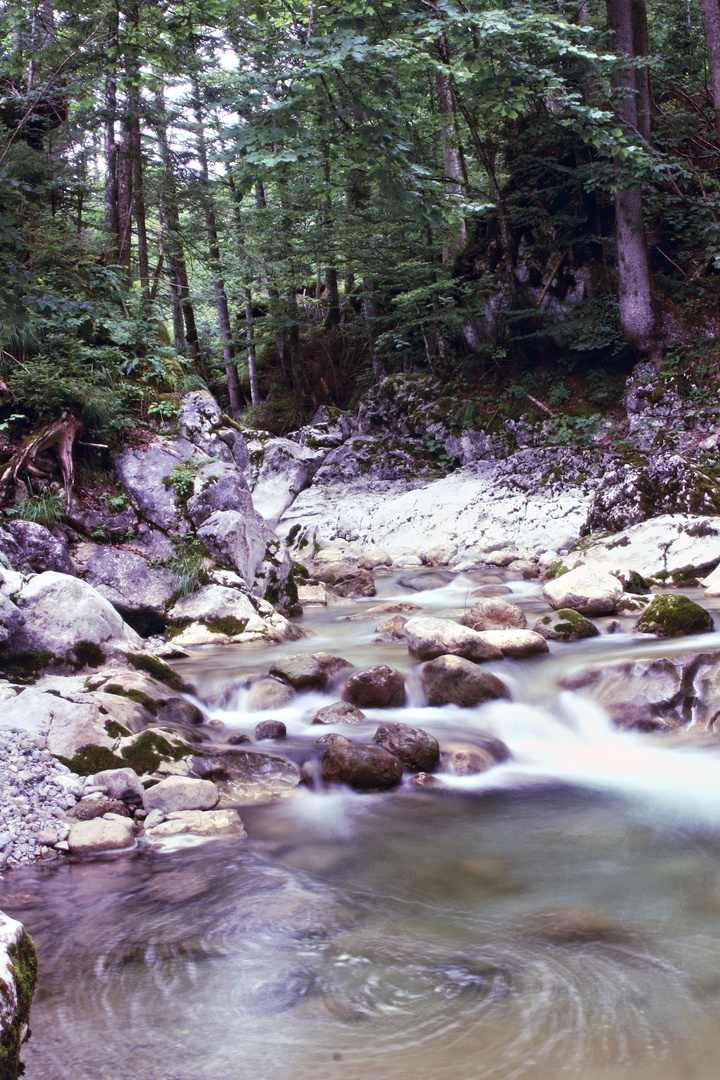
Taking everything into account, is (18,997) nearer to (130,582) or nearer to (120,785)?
(120,785)

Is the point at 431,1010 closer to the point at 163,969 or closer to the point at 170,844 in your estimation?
the point at 163,969

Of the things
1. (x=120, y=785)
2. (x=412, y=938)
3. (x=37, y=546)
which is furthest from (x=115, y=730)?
(x=37, y=546)

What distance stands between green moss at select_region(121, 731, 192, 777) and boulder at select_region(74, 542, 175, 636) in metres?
3.33

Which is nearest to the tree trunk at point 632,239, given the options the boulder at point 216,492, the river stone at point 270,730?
the boulder at point 216,492

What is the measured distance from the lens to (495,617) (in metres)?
8.50

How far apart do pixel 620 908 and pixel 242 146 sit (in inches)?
225

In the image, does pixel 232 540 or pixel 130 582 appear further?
pixel 232 540

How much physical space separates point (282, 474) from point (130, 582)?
9165mm

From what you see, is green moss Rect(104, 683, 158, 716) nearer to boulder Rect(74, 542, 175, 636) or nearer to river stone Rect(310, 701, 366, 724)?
river stone Rect(310, 701, 366, 724)

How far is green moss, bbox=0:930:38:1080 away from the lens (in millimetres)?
1882

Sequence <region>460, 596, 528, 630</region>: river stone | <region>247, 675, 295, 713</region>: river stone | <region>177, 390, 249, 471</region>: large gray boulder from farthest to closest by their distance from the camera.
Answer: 1. <region>177, 390, 249, 471</region>: large gray boulder
2. <region>460, 596, 528, 630</region>: river stone
3. <region>247, 675, 295, 713</region>: river stone

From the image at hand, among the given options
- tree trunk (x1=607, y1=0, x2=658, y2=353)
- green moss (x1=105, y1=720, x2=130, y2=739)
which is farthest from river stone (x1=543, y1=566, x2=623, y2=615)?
tree trunk (x1=607, y1=0, x2=658, y2=353)

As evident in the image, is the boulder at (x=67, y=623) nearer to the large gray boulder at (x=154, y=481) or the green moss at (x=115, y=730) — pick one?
the green moss at (x=115, y=730)

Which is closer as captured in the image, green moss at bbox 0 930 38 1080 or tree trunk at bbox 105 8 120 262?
green moss at bbox 0 930 38 1080
